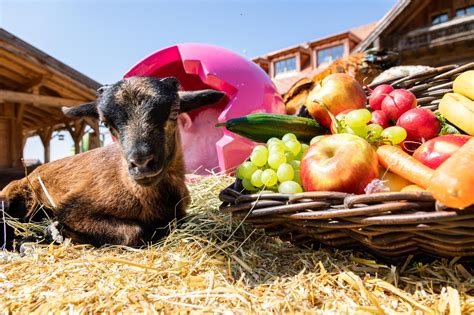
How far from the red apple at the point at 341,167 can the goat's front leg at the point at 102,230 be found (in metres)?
1.19

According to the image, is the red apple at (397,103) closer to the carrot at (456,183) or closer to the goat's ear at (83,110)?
the carrot at (456,183)

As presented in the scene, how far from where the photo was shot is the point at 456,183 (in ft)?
3.56

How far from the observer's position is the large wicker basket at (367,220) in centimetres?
116

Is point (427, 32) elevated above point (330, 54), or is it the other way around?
point (330, 54)

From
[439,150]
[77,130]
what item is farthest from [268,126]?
[77,130]

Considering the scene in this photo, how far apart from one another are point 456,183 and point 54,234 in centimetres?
243

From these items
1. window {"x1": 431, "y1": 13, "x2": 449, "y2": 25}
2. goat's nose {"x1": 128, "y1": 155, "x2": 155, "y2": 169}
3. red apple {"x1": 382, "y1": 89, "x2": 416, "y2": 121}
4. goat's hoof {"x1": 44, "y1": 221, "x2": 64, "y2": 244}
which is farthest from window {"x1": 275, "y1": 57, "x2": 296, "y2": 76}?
goat's nose {"x1": 128, "y1": 155, "x2": 155, "y2": 169}

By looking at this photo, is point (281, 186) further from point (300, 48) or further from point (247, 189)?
point (300, 48)

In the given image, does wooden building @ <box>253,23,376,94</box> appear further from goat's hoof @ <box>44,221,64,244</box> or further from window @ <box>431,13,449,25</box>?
goat's hoof @ <box>44,221,64,244</box>

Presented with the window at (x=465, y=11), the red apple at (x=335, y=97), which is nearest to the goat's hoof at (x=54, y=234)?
the red apple at (x=335, y=97)

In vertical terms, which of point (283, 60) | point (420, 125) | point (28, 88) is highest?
point (283, 60)

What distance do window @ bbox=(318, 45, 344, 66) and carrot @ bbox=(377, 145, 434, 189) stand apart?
56.8 feet

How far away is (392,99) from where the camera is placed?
81.0 inches

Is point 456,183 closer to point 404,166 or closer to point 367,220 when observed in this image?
point 367,220
